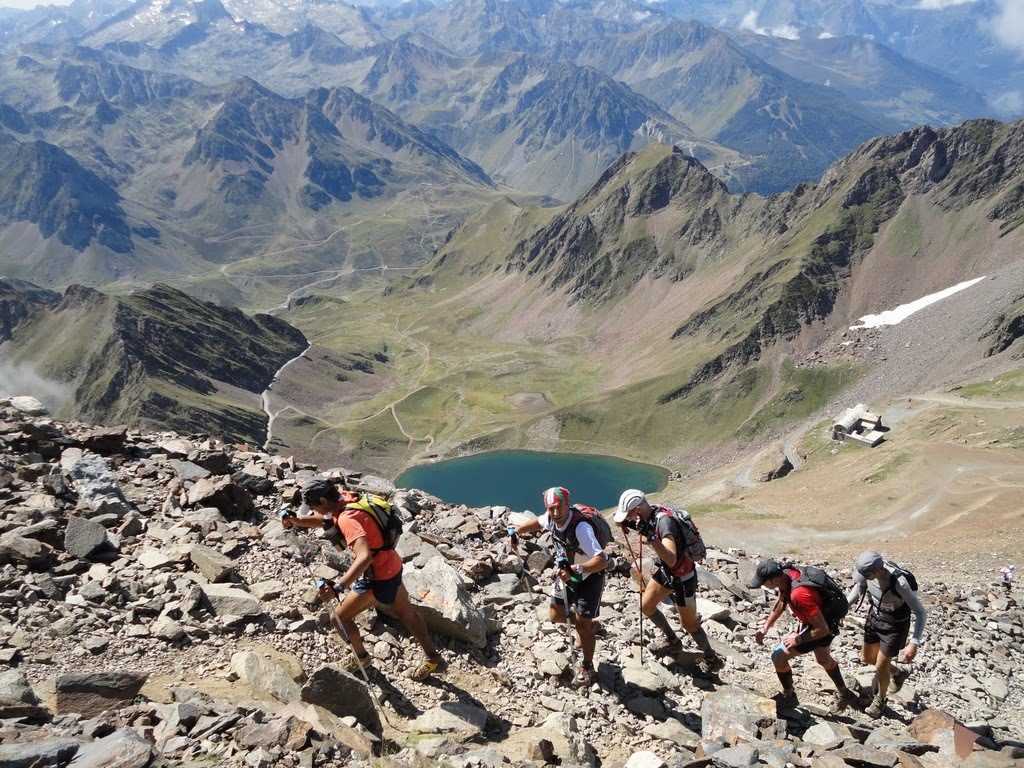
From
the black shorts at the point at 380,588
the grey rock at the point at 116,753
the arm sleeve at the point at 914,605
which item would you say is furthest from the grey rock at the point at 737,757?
the grey rock at the point at 116,753

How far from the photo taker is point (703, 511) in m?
71.9

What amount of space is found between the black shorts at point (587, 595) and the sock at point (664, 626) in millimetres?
2412

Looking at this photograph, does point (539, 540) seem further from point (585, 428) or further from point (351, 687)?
point (585, 428)

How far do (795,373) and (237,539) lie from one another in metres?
156

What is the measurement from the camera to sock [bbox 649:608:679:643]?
50.5 ft

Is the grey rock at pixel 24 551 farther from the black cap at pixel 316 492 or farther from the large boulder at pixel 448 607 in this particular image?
the large boulder at pixel 448 607

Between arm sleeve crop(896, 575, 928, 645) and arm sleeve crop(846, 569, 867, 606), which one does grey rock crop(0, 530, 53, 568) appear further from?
arm sleeve crop(896, 575, 928, 645)

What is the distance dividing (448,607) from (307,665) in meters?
2.99

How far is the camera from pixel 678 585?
14.6m

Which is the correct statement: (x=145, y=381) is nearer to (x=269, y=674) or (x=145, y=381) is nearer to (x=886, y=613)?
(x=269, y=674)

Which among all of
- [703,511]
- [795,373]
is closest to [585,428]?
[795,373]

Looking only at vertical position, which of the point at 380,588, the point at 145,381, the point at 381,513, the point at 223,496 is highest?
the point at 381,513

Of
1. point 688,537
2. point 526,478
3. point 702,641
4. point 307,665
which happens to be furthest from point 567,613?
point 526,478

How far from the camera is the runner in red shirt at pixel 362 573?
12359mm
